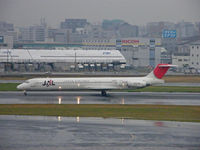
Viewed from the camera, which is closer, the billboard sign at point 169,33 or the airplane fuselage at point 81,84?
the airplane fuselage at point 81,84

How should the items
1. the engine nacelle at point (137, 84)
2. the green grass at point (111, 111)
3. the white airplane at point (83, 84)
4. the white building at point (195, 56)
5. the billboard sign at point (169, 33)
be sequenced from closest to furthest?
the green grass at point (111, 111) < the white airplane at point (83, 84) < the engine nacelle at point (137, 84) < the white building at point (195, 56) < the billboard sign at point (169, 33)

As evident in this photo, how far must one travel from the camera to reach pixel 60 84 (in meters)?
58.9

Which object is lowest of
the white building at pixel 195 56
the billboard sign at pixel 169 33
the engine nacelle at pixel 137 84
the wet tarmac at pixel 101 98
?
the wet tarmac at pixel 101 98

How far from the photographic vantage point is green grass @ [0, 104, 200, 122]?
1588 inches

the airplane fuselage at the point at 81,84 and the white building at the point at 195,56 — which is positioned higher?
the white building at the point at 195,56

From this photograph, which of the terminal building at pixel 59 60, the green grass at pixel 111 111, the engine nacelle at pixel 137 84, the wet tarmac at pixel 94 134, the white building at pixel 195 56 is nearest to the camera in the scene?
the wet tarmac at pixel 94 134

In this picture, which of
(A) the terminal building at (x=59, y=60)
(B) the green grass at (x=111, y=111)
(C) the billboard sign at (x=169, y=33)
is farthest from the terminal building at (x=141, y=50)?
(B) the green grass at (x=111, y=111)

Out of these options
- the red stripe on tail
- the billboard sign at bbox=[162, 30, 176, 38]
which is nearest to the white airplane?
the red stripe on tail

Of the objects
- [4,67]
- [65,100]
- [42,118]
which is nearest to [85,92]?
[65,100]

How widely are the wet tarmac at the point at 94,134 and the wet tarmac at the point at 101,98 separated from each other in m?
13.3

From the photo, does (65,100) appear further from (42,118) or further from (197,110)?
(197,110)

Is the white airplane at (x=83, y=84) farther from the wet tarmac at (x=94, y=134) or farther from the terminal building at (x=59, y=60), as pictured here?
the terminal building at (x=59, y=60)

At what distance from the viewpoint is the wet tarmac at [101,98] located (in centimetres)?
5125

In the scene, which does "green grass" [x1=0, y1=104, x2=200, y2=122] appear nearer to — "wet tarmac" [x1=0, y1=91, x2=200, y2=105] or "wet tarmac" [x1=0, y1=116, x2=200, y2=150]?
"wet tarmac" [x1=0, y1=116, x2=200, y2=150]
